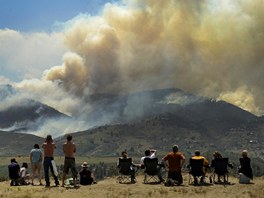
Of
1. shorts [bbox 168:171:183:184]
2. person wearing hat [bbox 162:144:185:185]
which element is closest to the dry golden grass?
shorts [bbox 168:171:183:184]

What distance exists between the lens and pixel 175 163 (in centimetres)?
2586

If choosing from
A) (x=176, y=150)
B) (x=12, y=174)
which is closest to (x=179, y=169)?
(x=176, y=150)

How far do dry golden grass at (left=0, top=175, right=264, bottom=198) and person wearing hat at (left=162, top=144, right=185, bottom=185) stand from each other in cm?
100

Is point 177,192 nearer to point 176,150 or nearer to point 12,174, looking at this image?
point 176,150

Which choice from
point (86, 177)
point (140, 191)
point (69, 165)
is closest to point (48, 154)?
point (69, 165)

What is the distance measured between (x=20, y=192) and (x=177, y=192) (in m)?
8.15

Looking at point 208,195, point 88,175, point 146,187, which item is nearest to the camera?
point 208,195

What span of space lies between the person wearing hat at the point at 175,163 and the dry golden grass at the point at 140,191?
3.28 ft

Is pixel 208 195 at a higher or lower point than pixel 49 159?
lower

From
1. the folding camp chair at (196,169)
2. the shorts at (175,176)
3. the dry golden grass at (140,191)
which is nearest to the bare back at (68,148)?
the dry golden grass at (140,191)

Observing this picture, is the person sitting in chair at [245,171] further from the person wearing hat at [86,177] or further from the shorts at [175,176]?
the person wearing hat at [86,177]

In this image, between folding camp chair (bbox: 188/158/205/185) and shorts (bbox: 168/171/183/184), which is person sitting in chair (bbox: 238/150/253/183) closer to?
folding camp chair (bbox: 188/158/205/185)

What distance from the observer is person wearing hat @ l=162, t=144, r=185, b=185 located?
25.8 m

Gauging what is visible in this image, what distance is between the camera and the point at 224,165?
2705 cm
